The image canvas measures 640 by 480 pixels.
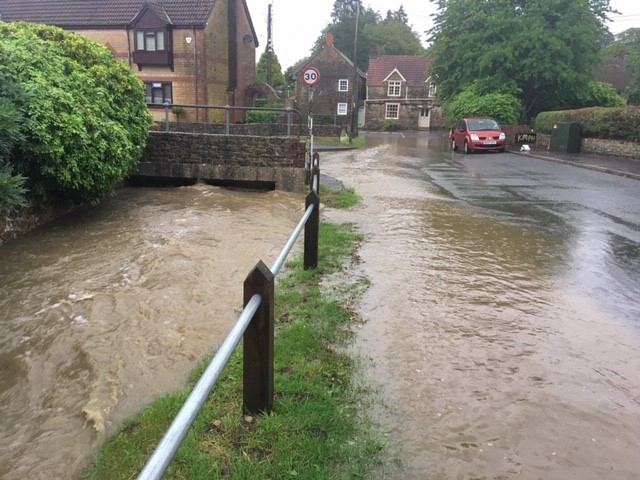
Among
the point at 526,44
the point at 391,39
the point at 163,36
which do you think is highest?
the point at 391,39

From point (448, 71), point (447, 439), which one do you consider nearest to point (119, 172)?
point (447, 439)

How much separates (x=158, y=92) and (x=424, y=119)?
114 ft

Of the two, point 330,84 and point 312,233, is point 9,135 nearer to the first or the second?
point 312,233

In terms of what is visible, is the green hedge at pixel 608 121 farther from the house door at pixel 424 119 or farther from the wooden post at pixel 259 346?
the house door at pixel 424 119

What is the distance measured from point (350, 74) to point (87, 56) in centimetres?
4725

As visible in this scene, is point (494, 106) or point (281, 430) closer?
point (281, 430)

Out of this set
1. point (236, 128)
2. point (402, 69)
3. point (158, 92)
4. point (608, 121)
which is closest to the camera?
point (608, 121)

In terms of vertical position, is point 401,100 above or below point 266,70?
below

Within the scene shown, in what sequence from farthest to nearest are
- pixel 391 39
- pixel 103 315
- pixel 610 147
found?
1. pixel 391 39
2. pixel 610 147
3. pixel 103 315

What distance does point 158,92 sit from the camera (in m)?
33.2

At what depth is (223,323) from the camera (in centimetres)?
502

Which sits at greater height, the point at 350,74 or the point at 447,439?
the point at 350,74

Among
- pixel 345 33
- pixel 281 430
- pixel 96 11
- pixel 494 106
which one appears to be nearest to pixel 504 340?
pixel 281 430

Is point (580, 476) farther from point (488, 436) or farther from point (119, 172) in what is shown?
point (119, 172)
